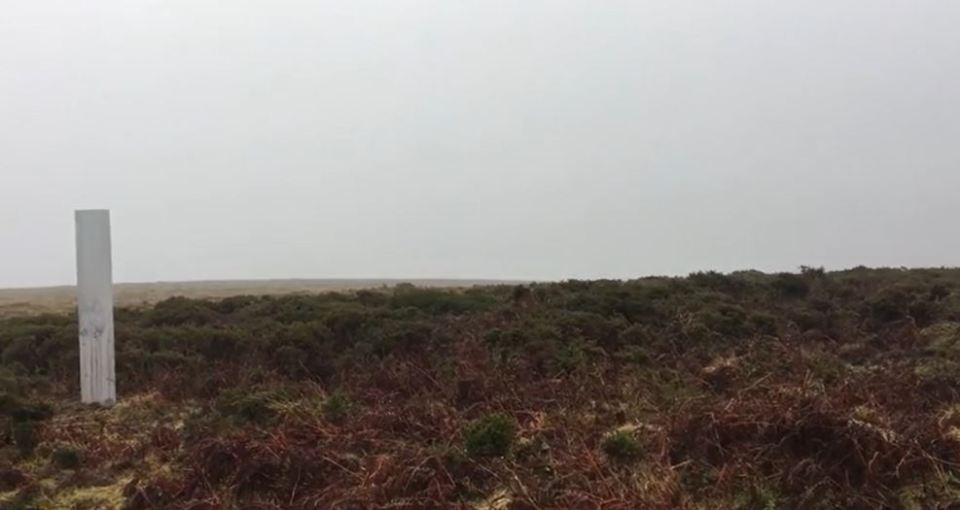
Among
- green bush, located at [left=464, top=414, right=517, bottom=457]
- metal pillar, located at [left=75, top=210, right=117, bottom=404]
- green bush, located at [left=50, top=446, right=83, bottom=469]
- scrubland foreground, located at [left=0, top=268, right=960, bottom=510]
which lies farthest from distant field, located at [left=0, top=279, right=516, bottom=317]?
green bush, located at [left=464, top=414, right=517, bottom=457]

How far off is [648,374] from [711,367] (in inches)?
31.0

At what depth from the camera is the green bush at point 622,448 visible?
7.04 metres

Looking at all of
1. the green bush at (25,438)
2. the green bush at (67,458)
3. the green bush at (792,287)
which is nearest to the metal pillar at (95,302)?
the green bush at (25,438)

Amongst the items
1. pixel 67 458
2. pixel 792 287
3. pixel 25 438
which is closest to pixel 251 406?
pixel 67 458

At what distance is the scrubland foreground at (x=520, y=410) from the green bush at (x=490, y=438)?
0.05ft

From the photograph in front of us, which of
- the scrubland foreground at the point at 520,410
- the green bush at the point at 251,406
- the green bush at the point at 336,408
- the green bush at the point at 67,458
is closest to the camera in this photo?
the scrubland foreground at the point at 520,410

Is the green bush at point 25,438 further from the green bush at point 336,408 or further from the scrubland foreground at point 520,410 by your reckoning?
the green bush at point 336,408

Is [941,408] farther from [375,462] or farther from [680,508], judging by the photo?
[375,462]

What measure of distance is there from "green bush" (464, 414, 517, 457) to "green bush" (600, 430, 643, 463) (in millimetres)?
783

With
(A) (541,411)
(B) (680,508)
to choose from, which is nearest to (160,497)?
(A) (541,411)

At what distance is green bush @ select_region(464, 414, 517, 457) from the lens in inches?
285

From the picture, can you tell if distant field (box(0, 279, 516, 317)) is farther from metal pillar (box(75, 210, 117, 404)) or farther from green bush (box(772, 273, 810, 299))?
metal pillar (box(75, 210, 117, 404))

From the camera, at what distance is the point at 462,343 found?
40.9ft

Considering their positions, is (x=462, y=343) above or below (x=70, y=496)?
above
